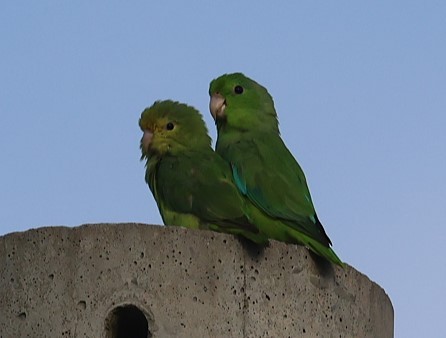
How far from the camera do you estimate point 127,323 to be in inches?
239

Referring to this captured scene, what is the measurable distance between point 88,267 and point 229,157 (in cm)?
180

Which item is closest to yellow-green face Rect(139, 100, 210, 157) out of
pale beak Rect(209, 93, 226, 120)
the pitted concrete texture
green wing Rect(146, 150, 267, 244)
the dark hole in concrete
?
green wing Rect(146, 150, 267, 244)

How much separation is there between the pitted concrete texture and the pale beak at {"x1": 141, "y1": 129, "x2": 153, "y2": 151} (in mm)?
1518

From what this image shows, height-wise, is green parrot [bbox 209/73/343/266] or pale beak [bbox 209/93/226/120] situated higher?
pale beak [bbox 209/93/226/120]

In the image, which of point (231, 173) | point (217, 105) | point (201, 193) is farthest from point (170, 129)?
point (201, 193)

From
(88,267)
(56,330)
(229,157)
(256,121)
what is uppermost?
(256,121)

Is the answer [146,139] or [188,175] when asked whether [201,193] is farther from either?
[146,139]

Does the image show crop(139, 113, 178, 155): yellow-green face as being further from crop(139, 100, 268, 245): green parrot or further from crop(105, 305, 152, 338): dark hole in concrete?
crop(105, 305, 152, 338): dark hole in concrete

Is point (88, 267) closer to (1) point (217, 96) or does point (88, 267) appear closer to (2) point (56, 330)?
(2) point (56, 330)

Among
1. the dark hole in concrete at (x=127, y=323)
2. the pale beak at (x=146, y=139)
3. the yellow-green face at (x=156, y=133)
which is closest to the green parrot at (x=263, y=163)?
the yellow-green face at (x=156, y=133)

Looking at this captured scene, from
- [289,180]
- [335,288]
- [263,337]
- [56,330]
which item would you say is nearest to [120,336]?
[56,330]

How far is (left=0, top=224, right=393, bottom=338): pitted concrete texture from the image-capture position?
589 centimetres

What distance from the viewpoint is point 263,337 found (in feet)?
19.7

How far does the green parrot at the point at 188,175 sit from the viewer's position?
6.54 meters
